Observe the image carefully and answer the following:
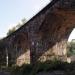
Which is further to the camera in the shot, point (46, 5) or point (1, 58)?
point (1, 58)

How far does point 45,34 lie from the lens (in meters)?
22.4

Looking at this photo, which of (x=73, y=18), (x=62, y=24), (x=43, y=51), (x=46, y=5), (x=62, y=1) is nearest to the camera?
(x=62, y=1)

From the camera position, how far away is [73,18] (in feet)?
66.9

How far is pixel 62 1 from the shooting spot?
16.3 meters

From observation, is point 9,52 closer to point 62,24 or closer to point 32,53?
point 32,53

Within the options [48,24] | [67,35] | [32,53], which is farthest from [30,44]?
[67,35]

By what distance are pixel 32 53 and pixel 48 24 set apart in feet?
8.19

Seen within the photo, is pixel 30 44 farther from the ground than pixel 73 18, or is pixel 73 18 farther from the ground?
pixel 73 18

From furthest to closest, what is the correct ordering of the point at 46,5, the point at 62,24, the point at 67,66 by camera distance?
1. the point at 62,24
2. the point at 46,5
3. the point at 67,66

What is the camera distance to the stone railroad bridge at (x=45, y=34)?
762 inches

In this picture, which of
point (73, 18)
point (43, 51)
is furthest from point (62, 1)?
point (43, 51)

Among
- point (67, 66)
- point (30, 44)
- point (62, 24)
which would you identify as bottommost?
point (67, 66)

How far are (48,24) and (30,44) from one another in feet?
7.12

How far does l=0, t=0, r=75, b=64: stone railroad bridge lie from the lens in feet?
63.5
